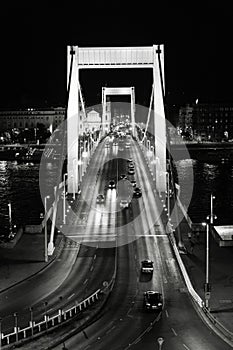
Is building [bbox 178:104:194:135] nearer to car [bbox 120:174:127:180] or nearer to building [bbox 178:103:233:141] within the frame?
building [bbox 178:103:233:141]

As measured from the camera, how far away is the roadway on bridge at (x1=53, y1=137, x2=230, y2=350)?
10.2 meters

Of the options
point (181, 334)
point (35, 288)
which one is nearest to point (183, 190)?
point (35, 288)

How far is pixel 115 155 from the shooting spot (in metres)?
53.7

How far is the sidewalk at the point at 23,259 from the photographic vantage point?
14.4 m

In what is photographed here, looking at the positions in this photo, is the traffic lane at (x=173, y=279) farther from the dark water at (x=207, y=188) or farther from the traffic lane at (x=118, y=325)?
the dark water at (x=207, y=188)

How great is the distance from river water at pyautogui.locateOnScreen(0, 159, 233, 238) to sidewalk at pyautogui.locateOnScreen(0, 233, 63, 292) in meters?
5.23

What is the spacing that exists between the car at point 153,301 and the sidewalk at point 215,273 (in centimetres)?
105

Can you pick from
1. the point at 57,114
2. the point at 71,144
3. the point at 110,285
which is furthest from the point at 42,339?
the point at 57,114

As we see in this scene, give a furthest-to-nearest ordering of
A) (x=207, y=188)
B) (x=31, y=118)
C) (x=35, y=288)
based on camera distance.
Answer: (x=31, y=118), (x=207, y=188), (x=35, y=288)

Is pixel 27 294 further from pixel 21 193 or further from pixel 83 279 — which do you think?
pixel 21 193

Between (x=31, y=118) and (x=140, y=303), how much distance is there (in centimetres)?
8767

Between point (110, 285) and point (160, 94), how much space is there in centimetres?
1606

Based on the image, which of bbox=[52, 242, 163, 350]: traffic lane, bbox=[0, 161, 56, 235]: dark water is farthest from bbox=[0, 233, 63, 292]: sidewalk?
A: bbox=[0, 161, 56, 235]: dark water

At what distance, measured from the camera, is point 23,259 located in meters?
16.2
